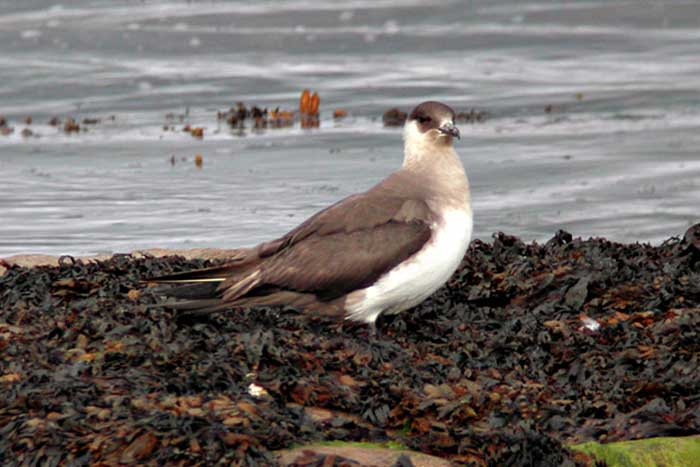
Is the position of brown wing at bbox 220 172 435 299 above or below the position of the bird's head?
below

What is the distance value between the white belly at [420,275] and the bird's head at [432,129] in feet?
2.20

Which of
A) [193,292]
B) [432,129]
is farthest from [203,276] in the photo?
[432,129]

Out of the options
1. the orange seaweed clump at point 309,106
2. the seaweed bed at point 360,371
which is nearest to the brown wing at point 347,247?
the seaweed bed at point 360,371

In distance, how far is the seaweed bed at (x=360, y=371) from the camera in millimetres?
5438

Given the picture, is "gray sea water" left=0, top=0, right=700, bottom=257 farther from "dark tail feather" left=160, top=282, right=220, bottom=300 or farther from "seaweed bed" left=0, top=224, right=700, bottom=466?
"dark tail feather" left=160, top=282, right=220, bottom=300

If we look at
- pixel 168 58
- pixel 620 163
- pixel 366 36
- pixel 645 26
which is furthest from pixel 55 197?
pixel 645 26

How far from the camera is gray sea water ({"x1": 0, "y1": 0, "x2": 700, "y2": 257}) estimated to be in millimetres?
12453

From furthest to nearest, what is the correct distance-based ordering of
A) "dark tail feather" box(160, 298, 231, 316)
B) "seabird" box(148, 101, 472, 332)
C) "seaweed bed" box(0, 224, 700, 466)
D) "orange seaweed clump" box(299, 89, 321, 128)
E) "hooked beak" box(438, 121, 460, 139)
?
1. "orange seaweed clump" box(299, 89, 321, 128)
2. "hooked beak" box(438, 121, 460, 139)
3. "seabird" box(148, 101, 472, 332)
4. "dark tail feather" box(160, 298, 231, 316)
5. "seaweed bed" box(0, 224, 700, 466)

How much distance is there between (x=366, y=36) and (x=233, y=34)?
2.57 meters

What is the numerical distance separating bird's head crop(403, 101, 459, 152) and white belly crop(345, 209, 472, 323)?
67 cm

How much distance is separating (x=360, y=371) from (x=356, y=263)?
1.04 metres

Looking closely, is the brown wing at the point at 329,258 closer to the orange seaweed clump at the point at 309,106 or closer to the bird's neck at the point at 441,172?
the bird's neck at the point at 441,172

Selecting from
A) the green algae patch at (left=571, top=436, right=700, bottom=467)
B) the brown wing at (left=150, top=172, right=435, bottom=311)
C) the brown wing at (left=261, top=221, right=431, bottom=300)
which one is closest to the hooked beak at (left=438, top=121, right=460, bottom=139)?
the brown wing at (left=150, top=172, right=435, bottom=311)

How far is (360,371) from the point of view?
6.34m
